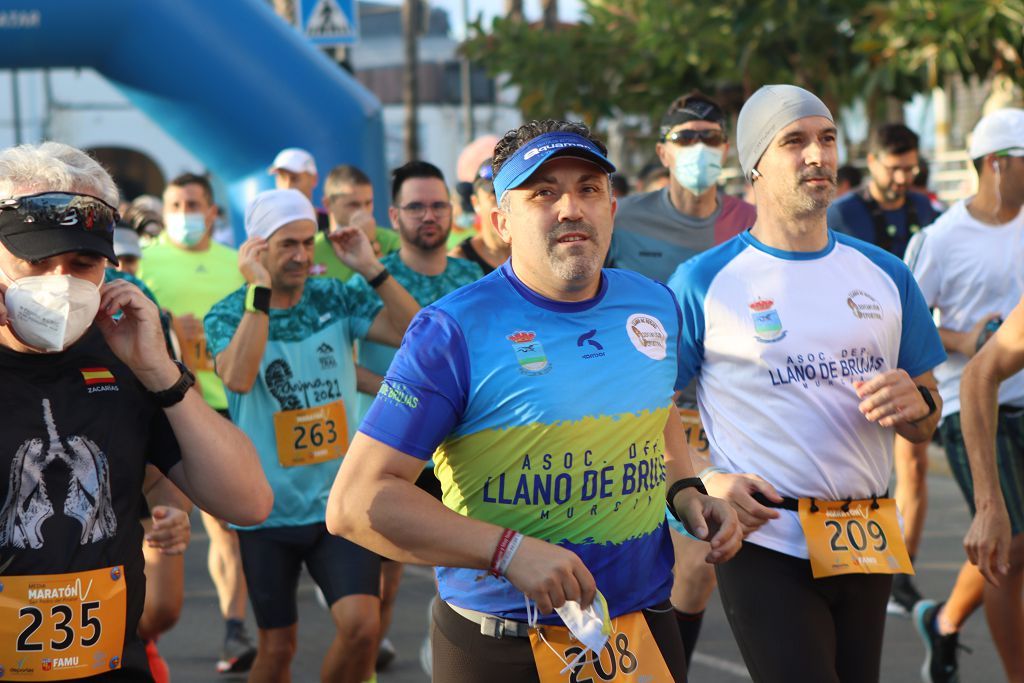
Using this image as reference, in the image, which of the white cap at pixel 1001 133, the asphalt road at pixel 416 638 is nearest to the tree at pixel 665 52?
the asphalt road at pixel 416 638

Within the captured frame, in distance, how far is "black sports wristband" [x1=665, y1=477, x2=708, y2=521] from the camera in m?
3.48

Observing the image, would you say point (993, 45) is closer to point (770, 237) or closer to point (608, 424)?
point (770, 237)

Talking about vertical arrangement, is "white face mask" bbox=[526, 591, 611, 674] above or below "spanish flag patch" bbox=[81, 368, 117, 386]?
below

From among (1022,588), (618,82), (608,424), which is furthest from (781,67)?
(608,424)

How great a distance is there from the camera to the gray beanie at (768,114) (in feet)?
13.9

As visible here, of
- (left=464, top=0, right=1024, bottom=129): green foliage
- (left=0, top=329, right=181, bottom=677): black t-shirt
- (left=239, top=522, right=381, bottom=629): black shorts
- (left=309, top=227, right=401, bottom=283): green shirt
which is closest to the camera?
(left=0, top=329, right=181, bottom=677): black t-shirt

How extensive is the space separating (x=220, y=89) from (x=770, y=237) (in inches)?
326

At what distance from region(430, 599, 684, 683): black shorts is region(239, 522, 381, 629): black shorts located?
1996 mm

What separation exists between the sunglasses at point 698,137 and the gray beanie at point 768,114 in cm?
197

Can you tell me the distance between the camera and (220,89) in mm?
11727

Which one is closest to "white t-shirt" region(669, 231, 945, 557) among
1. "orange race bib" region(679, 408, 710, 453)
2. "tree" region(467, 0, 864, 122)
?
"orange race bib" region(679, 408, 710, 453)

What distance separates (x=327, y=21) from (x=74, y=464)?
1014cm

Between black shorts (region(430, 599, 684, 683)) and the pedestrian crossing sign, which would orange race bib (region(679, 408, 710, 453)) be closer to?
black shorts (region(430, 599, 684, 683))

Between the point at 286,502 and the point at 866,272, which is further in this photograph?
the point at 286,502
